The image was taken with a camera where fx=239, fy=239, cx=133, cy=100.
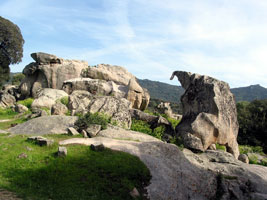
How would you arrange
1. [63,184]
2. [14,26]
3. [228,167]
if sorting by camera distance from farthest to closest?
[14,26] → [228,167] → [63,184]

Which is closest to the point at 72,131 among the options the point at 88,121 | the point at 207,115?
the point at 88,121

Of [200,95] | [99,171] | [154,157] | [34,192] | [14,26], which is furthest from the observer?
[14,26]

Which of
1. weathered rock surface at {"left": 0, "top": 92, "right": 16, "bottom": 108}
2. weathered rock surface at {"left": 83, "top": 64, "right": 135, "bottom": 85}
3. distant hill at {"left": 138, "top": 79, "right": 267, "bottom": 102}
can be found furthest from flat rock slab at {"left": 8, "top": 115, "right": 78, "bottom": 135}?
distant hill at {"left": 138, "top": 79, "right": 267, "bottom": 102}

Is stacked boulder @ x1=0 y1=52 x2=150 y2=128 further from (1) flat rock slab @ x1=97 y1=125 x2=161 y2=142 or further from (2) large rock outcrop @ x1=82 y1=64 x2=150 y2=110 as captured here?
(1) flat rock slab @ x1=97 y1=125 x2=161 y2=142

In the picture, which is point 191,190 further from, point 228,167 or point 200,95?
point 200,95

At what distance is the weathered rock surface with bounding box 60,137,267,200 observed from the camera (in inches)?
392

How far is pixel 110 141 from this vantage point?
43.0 feet

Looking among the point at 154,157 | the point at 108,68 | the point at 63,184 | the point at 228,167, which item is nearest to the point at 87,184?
the point at 63,184

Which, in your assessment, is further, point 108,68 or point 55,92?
point 108,68

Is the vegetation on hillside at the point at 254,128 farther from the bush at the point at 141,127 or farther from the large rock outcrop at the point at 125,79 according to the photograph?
the bush at the point at 141,127

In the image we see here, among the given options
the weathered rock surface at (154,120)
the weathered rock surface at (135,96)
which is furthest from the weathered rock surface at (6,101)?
the weathered rock surface at (154,120)

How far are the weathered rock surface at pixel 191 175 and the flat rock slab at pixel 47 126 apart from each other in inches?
115

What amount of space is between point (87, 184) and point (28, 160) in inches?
121

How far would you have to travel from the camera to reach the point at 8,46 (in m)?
37.1
